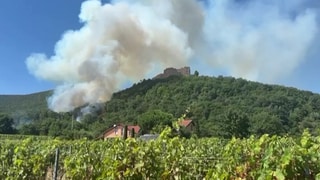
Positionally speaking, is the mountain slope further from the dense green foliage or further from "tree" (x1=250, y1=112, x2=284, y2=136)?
"tree" (x1=250, y1=112, x2=284, y2=136)

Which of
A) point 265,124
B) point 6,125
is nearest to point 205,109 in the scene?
point 265,124

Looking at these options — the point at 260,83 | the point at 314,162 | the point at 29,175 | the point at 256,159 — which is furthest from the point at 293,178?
the point at 260,83

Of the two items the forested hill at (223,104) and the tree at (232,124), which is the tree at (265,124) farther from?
the tree at (232,124)

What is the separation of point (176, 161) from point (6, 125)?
7995 centimetres

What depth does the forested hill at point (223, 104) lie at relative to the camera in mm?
79312

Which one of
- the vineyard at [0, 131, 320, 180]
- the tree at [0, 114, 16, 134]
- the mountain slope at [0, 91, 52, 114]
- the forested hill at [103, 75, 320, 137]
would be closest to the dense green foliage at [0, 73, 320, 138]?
the forested hill at [103, 75, 320, 137]

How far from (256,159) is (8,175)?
7.02 meters

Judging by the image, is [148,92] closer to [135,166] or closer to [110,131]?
[110,131]

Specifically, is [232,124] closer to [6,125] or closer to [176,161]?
[6,125]

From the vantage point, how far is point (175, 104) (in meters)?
87.6

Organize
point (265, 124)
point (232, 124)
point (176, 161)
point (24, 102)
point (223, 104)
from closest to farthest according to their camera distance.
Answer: point (176, 161), point (265, 124), point (232, 124), point (223, 104), point (24, 102)

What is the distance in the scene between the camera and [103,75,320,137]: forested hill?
79312 millimetres

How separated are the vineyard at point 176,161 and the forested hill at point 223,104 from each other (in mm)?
64891

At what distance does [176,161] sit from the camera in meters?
6.55
